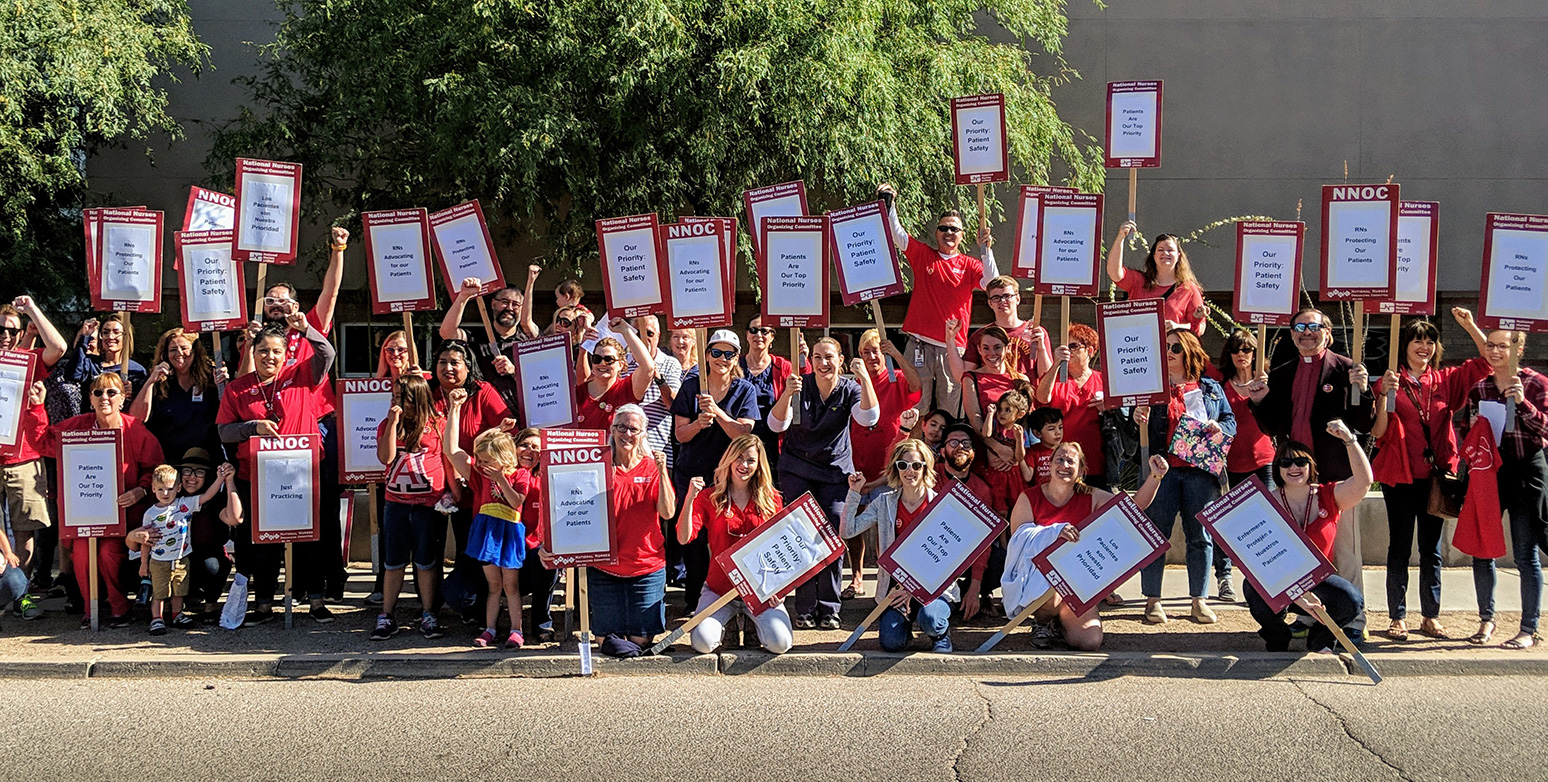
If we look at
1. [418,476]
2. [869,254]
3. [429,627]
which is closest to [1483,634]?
[869,254]

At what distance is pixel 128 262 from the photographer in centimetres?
902

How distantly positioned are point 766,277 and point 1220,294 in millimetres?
11383

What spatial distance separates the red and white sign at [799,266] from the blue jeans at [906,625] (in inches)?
75.3

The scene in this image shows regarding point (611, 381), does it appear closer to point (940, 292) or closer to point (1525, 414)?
point (940, 292)

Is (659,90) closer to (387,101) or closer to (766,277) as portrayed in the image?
(387,101)

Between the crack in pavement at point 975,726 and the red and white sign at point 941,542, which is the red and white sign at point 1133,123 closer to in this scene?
the red and white sign at point 941,542

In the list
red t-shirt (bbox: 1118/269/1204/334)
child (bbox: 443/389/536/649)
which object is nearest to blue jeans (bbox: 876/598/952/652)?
child (bbox: 443/389/536/649)

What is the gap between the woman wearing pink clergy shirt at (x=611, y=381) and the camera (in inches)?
332

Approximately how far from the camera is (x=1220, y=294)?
59.2 ft

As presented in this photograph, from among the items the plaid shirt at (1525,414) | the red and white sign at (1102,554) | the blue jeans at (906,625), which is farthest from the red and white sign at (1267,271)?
the blue jeans at (906,625)

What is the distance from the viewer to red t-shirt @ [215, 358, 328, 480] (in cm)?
844

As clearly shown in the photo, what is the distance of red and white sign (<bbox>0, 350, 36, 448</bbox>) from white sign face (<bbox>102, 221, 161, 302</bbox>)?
846mm

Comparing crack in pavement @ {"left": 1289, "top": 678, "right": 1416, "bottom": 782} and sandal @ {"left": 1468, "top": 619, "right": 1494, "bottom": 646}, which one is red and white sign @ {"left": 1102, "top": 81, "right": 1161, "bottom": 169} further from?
crack in pavement @ {"left": 1289, "top": 678, "right": 1416, "bottom": 782}

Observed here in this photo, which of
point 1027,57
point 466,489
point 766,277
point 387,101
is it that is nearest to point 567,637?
point 466,489
